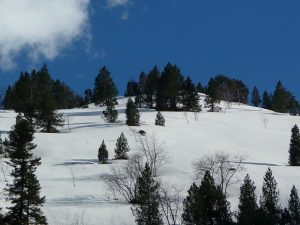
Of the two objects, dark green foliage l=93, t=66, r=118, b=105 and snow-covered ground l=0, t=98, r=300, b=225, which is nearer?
snow-covered ground l=0, t=98, r=300, b=225

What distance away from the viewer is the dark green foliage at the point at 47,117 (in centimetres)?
8281

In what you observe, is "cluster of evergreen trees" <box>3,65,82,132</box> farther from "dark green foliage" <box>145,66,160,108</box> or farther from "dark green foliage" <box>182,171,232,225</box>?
"dark green foliage" <box>182,171,232,225</box>

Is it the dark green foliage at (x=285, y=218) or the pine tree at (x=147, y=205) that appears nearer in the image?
the pine tree at (x=147, y=205)

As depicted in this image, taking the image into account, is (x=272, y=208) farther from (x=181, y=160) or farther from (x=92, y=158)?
(x=92, y=158)

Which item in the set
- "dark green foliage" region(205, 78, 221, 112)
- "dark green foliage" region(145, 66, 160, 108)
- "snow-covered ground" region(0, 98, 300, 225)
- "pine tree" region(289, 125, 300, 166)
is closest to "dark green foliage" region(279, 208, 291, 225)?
"snow-covered ground" region(0, 98, 300, 225)

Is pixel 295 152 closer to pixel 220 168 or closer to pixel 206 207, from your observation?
pixel 220 168

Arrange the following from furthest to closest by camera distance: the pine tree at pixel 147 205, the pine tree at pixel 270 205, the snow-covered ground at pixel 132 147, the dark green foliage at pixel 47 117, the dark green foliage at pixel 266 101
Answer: the dark green foliage at pixel 266 101 → the dark green foliage at pixel 47 117 → the snow-covered ground at pixel 132 147 → the pine tree at pixel 270 205 → the pine tree at pixel 147 205

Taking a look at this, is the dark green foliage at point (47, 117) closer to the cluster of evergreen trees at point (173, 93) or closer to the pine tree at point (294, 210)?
the cluster of evergreen trees at point (173, 93)

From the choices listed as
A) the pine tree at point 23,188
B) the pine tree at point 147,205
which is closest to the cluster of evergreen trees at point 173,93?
the pine tree at point 147,205

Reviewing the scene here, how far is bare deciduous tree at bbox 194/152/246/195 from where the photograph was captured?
191 feet

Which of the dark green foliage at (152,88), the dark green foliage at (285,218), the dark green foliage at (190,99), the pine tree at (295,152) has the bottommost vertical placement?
the dark green foliage at (285,218)

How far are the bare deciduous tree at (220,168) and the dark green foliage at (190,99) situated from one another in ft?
139

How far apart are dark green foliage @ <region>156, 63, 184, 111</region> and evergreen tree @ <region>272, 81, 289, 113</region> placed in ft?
85.1

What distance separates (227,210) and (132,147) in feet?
88.6
